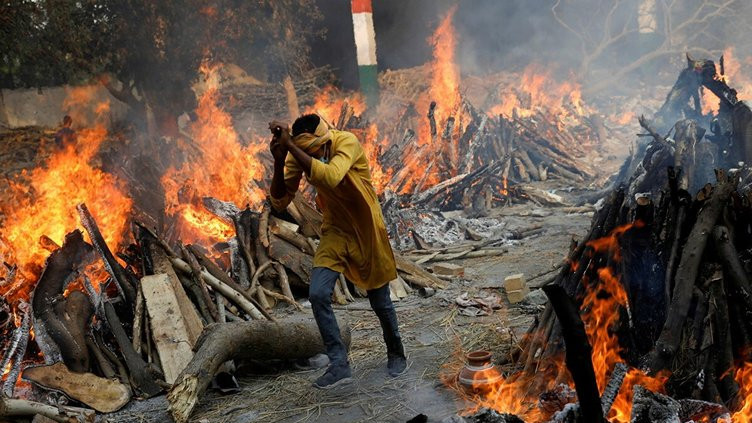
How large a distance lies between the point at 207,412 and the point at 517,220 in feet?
26.4

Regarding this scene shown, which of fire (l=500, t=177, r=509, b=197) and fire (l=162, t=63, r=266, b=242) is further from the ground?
fire (l=162, t=63, r=266, b=242)

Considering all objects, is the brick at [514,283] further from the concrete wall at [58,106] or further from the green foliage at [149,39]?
the green foliage at [149,39]

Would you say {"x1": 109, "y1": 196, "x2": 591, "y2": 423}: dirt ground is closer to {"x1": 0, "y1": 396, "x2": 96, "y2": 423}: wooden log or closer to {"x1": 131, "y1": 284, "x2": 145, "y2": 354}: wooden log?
{"x1": 0, "y1": 396, "x2": 96, "y2": 423}: wooden log

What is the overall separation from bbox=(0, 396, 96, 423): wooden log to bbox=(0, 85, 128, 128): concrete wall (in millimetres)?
9002

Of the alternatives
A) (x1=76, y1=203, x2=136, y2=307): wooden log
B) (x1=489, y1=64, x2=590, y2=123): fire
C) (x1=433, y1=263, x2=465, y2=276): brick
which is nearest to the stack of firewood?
(x1=489, y1=64, x2=590, y2=123): fire

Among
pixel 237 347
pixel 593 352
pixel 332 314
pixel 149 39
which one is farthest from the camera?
pixel 149 39

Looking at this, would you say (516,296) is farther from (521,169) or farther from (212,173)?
(521,169)

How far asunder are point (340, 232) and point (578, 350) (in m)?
2.75

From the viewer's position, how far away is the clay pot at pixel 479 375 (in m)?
4.19

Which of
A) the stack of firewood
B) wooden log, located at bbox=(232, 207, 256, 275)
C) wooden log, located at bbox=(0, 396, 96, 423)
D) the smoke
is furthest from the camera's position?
the smoke

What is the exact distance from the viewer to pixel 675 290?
3488mm

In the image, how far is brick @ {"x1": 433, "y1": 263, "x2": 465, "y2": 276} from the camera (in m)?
8.12

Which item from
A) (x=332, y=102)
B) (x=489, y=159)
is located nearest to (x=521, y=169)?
(x=489, y=159)

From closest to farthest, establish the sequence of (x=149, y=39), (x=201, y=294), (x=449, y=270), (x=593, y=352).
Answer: (x=593, y=352)
(x=201, y=294)
(x=449, y=270)
(x=149, y=39)
